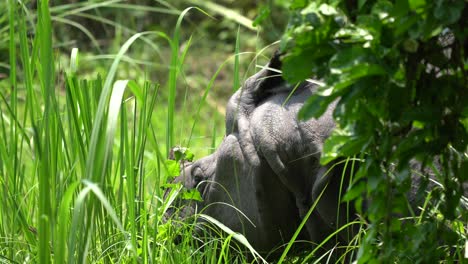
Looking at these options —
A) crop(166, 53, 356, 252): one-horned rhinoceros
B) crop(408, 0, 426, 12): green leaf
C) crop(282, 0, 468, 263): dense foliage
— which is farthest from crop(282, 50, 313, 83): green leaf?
crop(166, 53, 356, 252): one-horned rhinoceros

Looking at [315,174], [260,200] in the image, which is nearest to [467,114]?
[315,174]

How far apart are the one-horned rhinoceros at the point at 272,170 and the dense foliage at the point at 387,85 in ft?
1.71

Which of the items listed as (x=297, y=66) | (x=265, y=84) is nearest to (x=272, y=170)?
(x=265, y=84)

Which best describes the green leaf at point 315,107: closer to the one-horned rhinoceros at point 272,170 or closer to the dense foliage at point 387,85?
the dense foliage at point 387,85

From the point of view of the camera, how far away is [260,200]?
2354 millimetres

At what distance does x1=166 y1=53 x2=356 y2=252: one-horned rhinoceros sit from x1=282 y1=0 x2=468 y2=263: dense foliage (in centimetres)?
52

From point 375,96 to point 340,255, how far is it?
925 millimetres

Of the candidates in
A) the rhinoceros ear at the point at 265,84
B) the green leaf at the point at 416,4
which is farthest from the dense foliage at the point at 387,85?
the rhinoceros ear at the point at 265,84

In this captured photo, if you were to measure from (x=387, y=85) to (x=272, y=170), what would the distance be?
895 mm

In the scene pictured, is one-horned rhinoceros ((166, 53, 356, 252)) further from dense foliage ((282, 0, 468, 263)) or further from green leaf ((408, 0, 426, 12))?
green leaf ((408, 0, 426, 12))

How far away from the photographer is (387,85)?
1.48m

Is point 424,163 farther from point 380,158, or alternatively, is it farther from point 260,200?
point 260,200

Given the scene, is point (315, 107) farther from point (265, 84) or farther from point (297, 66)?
point (265, 84)

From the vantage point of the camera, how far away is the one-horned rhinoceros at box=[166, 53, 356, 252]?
225 cm
